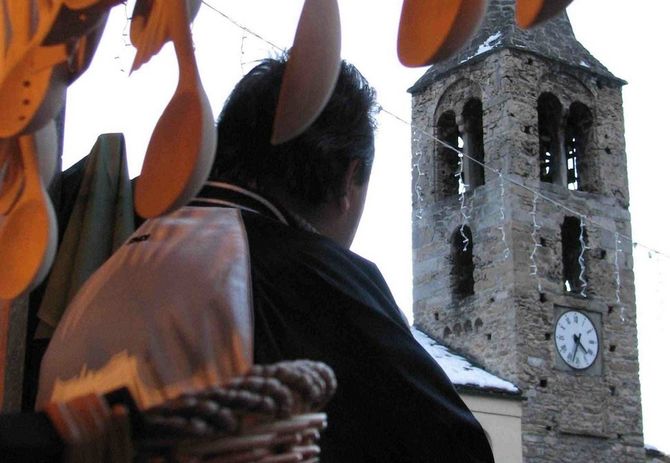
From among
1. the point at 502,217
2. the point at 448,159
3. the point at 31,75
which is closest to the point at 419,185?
the point at 448,159

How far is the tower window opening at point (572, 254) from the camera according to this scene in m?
20.2

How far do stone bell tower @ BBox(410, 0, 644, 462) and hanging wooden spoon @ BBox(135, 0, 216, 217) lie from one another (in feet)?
58.1

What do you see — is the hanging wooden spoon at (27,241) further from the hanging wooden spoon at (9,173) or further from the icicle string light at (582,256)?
the icicle string light at (582,256)

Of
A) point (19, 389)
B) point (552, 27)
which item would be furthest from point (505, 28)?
point (19, 389)

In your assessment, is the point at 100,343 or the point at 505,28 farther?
the point at 505,28

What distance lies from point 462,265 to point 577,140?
9.44 ft

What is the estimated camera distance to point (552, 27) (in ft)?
68.0

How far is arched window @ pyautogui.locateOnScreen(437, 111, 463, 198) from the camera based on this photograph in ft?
66.7

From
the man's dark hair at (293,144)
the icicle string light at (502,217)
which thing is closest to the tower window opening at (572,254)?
the icicle string light at (502,217)

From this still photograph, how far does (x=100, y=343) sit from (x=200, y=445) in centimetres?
15

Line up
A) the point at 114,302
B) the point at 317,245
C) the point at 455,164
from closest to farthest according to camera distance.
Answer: the point at 114,302, the point at 317,245, the point at 455,164

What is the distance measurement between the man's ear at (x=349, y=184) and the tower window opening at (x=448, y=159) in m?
19.0

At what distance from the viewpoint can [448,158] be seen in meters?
20.6

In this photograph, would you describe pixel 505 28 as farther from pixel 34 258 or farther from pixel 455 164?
pixel 34 258
